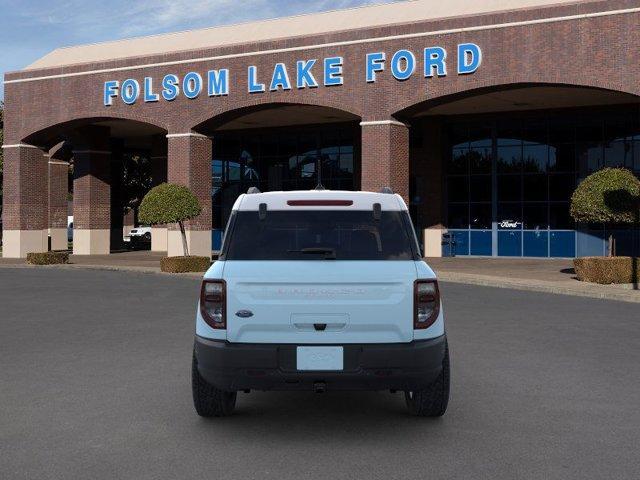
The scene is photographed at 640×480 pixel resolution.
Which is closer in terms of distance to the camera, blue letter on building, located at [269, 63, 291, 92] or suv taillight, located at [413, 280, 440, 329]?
suv taillight, located at [413, 280, 440, 329]

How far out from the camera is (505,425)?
668 centimetres

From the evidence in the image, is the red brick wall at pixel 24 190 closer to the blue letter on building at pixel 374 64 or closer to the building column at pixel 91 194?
the building column at pixel 91 194

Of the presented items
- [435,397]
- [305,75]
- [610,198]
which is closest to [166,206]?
[305,75]

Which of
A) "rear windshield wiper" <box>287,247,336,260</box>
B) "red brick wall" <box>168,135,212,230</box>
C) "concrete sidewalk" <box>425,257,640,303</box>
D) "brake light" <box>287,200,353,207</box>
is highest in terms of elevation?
"red brick wall" <box>168,135,212,230</box>

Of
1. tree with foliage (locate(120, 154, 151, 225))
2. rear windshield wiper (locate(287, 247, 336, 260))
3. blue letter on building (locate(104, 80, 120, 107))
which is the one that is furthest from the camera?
tree with foliage (locate(120, 154, 151, 225))

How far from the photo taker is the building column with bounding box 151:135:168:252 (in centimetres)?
4575

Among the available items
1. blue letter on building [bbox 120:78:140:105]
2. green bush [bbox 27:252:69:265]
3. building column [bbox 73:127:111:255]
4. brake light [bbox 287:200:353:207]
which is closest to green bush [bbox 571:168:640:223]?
brake light [bbox 287:200:353:207]

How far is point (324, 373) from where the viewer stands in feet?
19.6

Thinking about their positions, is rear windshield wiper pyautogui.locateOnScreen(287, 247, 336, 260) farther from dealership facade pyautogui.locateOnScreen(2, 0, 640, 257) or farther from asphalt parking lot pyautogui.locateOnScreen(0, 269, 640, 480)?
dealership facade pyautogui.locateOnScreen(2, 0, 640, 257)

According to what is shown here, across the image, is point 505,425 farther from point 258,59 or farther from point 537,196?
point 537,196

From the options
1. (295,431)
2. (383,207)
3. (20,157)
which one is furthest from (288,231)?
(20,157)

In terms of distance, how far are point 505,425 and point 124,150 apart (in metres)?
47.2

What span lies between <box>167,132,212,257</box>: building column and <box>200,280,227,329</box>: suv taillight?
28277 millimetres

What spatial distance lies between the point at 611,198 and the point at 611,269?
82.6 inches
